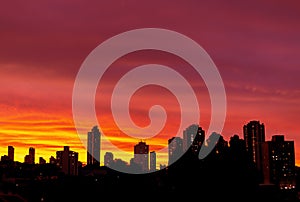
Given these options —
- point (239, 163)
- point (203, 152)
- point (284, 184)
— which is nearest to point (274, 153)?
point (284, 184)

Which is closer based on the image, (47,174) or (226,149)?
(226,149)

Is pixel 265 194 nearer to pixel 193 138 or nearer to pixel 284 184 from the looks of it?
pixel 193 138

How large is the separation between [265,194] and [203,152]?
70.8 feet

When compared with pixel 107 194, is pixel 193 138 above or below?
above

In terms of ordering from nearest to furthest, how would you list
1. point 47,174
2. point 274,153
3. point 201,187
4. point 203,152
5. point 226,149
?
1. point 201,187
2. point 226,149
3. point 203,152
4. point 47,174
5. point 274,153

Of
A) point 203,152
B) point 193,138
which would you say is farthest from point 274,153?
point 203,152

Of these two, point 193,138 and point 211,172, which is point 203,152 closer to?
point 211,172

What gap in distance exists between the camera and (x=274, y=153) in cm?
19988

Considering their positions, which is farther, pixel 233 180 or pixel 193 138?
pixel 193 138

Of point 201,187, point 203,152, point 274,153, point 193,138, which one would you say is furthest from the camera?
point 274,153

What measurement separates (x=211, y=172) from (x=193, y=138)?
174ft

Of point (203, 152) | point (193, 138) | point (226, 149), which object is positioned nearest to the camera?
point (226, 149)

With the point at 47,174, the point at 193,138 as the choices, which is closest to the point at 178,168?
the point at 193,138

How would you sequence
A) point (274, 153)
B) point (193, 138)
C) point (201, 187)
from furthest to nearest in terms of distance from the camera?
point (274, 153) → point (193, 138) → point (201, 187)
